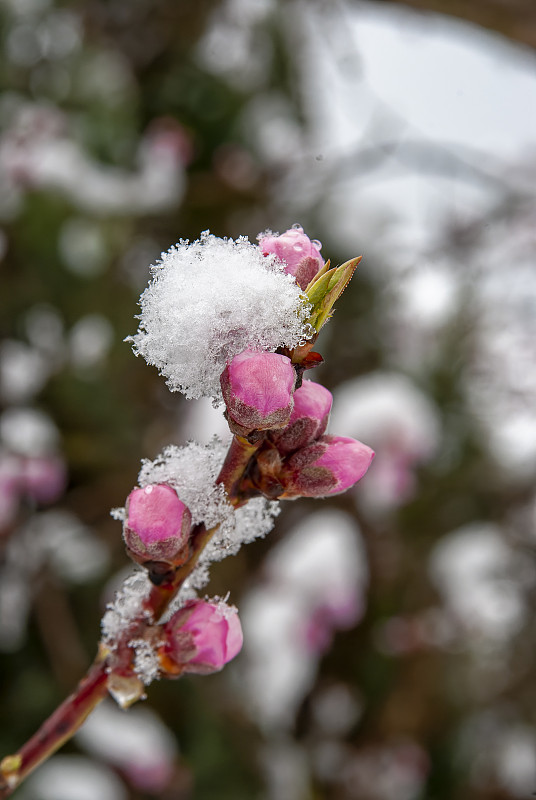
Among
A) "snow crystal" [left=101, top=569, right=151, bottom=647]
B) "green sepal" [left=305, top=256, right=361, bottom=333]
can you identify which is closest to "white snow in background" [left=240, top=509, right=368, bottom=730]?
"snow crystal" [left=101, top=569, right=151, bottom=647]

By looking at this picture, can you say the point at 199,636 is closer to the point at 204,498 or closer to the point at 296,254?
the point at 204,498

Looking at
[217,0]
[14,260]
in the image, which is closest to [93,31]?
[217,0]

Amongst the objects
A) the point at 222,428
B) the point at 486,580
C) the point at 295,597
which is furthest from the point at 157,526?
the point at 486,580

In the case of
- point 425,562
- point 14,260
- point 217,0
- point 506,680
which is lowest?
point 506,680

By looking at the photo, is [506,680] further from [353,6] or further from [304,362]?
[304,362]

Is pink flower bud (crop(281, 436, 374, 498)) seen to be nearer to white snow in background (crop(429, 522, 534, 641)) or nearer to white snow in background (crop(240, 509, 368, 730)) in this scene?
white snow in background (crop(240, 509, 368, 730))
